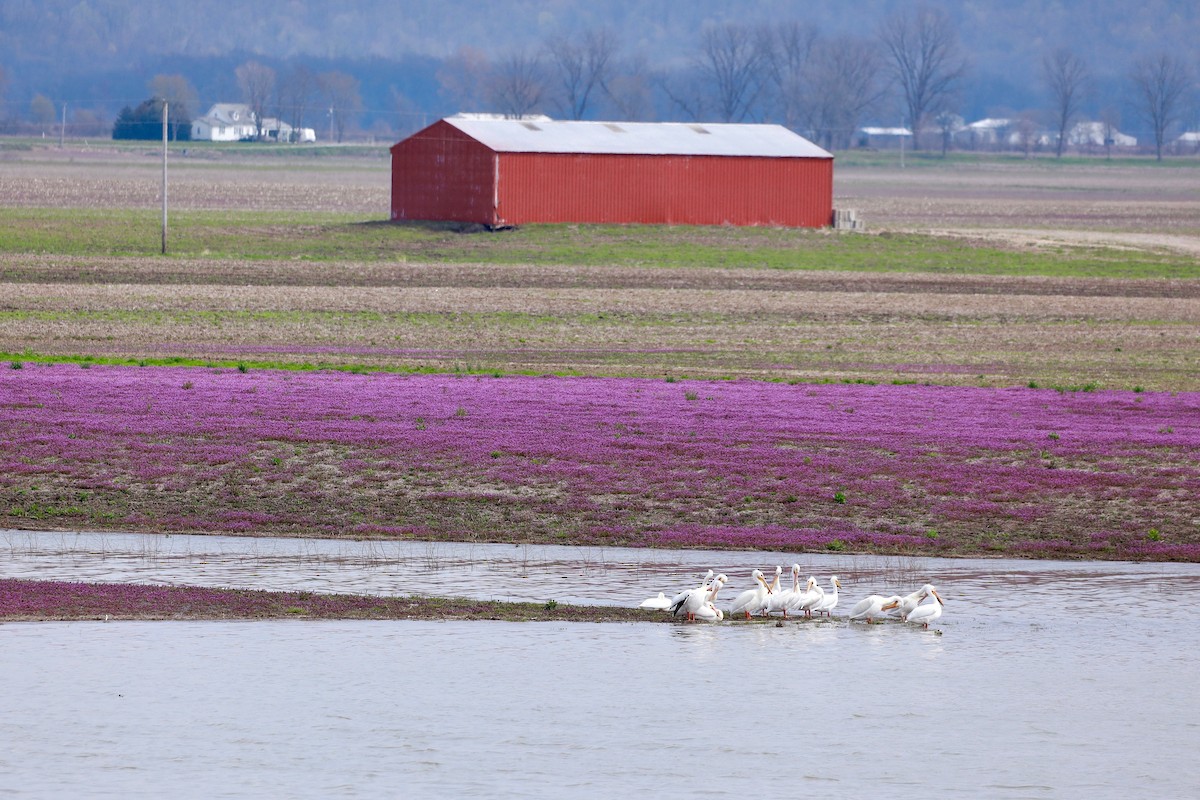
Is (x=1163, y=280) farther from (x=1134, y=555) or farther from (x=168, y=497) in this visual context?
(x=168, y=497)

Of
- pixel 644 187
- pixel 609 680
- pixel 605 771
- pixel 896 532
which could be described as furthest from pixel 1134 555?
pixel 644 187

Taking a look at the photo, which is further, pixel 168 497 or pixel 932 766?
pixel 168 497

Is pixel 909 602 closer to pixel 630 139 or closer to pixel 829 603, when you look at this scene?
pixel 829 603

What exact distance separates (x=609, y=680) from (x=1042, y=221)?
322 ft

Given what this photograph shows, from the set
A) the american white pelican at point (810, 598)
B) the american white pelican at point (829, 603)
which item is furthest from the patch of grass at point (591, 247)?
the american white pelican at point (810, 598)

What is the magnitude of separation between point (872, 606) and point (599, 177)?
62222 mm

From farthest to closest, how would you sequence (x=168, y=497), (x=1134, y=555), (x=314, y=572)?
(x=168, y=497) < (x=1134, y=555) < (x=314, y=572)

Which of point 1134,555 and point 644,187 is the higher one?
point 644,187

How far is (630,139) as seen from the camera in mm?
83688

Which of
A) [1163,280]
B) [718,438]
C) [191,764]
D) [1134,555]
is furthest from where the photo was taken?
[1163,280]

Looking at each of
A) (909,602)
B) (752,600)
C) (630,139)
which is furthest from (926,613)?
(630,139)

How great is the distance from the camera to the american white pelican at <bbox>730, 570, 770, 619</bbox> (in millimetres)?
19797

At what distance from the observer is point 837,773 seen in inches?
587

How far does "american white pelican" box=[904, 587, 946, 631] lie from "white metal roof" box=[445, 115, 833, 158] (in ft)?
197
